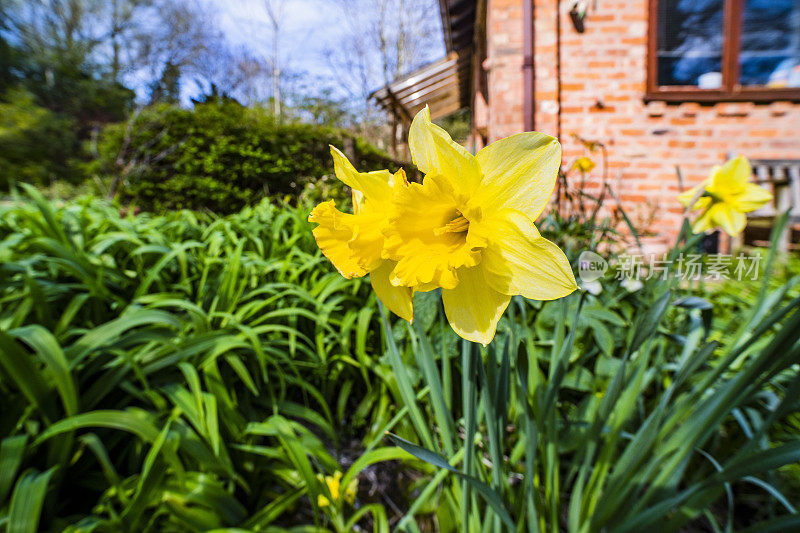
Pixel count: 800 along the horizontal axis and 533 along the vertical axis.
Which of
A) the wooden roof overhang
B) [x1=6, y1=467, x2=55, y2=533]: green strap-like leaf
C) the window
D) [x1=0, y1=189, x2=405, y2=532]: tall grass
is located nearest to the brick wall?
the window

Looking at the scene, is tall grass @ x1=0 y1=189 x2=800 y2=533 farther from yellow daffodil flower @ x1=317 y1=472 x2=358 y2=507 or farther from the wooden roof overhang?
the wooden roof overhang

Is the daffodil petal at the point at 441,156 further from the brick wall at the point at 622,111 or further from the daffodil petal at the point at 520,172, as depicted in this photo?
the brick wall at the point at 622,111

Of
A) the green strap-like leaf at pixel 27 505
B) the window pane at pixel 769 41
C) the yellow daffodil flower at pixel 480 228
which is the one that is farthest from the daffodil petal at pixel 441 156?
the window pane at pixel 769 41

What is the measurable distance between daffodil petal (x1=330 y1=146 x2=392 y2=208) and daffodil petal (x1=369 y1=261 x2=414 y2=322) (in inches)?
2.6

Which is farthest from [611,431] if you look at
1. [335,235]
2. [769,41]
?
[769,41]

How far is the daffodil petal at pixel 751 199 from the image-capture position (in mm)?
793

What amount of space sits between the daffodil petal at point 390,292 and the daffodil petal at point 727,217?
822 mm

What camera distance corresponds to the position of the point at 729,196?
0.84 meters

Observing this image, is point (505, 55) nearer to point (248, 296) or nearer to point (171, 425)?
point (248, 296)

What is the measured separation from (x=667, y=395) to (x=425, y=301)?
44cm

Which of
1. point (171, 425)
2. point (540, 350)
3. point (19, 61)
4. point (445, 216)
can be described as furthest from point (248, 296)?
point (19, 61)

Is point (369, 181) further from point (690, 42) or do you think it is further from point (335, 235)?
point (690, 42)

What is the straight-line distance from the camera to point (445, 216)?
41cm

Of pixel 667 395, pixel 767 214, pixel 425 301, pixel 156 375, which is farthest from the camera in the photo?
pixel 767 214
